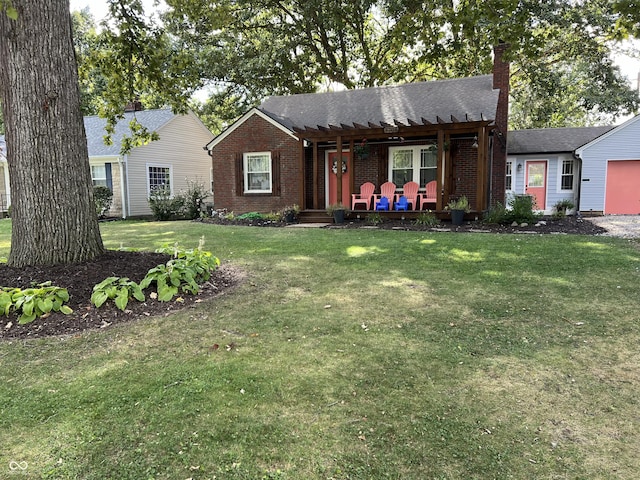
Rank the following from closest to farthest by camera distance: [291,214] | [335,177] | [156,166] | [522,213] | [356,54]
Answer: [522,213] → [291,214] → [335,177] → [156,166] → [356,54]

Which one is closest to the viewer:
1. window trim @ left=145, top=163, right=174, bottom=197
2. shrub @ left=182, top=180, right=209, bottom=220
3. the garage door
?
the garage door

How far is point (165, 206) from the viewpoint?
53.5ft

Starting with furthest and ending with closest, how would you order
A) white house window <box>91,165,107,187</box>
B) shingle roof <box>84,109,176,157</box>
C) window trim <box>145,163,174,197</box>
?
1. window trim <box>145,163,174,197</box>
2. white house window <box>91,165,107,187</box>
3. shingle roof <box>84,109,176,157</box>

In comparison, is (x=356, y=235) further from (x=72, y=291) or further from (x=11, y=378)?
(x=11, y=378)

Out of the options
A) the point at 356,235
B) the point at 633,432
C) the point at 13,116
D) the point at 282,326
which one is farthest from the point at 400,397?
the point at 356,235

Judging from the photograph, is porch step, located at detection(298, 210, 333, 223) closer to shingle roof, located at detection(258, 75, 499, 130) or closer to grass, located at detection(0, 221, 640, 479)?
shingle roof, located at detection(258, 75, 499, 130)

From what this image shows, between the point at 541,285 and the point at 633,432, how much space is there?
3012mm

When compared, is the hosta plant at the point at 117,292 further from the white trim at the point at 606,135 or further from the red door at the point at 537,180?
the white trim at the point at 606,135

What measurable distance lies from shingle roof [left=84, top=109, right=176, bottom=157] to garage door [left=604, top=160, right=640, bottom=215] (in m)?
17.4

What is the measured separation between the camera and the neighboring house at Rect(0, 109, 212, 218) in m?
17.5

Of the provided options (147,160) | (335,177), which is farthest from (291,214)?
(147,160)

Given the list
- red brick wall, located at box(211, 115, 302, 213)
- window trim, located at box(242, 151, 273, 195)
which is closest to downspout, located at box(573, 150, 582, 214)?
red brick wall, located at box(211, 115, 302, 213)

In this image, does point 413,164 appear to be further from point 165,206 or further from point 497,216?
point 165,206

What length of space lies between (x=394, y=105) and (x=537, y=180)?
6.92m
